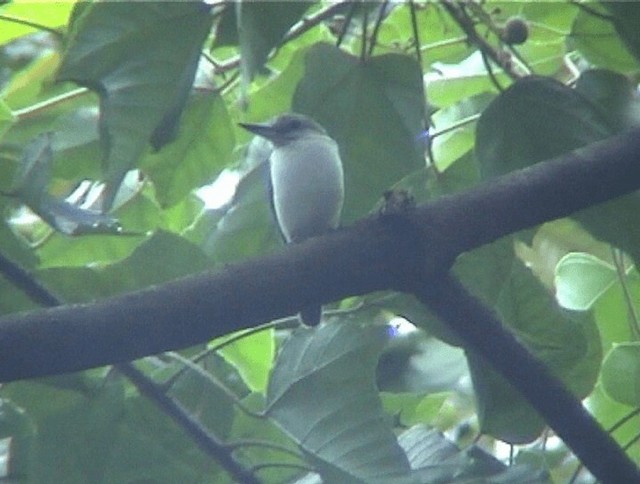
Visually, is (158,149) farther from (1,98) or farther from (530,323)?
(530,323)

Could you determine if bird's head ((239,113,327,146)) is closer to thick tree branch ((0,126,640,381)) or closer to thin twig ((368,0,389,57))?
thin twig ((368,0,389,57))

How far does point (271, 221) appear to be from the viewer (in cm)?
193

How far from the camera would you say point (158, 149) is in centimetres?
169

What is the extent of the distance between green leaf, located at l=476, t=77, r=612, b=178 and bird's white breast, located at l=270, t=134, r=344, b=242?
16.4 inches

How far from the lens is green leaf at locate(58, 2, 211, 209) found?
1.61 m

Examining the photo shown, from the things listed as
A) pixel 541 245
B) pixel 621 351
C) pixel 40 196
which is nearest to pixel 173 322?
pixel 40 196

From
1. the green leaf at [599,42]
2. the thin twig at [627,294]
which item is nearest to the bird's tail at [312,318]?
the thin twig at [627,294]

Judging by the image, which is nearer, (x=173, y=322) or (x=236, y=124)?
(x=173, y=322)

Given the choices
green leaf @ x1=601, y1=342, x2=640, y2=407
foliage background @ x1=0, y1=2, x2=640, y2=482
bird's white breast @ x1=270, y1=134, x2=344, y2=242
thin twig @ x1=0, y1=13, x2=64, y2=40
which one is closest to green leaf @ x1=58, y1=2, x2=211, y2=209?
foliage background @ x1=0, y1=2, x2=640, y2=482

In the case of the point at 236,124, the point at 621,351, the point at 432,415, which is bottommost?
the point at 432,415

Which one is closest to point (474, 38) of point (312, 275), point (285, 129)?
point (285, 129)

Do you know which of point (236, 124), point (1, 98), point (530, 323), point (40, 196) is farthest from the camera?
point (236, 124)

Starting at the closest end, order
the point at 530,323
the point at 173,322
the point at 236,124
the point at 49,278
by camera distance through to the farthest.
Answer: the point at 173,322
the point at 49,278
the point at 530,323
the point at 236,124

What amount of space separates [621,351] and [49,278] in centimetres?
75
